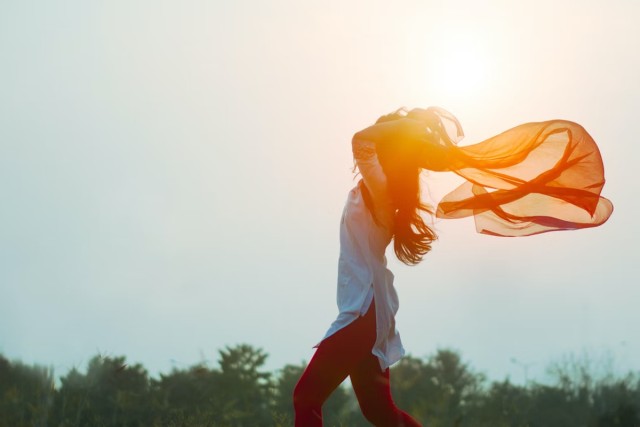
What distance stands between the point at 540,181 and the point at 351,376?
180 centimetres

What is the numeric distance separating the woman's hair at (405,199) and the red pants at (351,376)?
43 cm

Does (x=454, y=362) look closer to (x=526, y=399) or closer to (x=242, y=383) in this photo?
(x=526, y=399)

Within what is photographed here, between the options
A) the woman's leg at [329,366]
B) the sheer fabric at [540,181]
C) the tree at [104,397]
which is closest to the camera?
the woman's leg at [329,366]

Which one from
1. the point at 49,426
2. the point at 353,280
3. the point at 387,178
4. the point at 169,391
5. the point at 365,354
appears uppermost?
the point at 169,391

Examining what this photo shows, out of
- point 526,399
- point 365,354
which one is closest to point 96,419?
point 365,354

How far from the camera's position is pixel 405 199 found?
18.2 feet

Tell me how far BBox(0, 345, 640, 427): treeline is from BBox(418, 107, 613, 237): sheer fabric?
2.83 metres

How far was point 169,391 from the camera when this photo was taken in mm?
10219

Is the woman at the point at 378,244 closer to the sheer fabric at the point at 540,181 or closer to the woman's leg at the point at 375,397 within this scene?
the woman's leg at the point at 375,397

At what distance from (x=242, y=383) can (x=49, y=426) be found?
2.68 m

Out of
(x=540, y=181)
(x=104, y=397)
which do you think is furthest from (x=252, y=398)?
(x=540, y=181)

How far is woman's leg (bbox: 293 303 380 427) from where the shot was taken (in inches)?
207

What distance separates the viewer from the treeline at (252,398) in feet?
28.6

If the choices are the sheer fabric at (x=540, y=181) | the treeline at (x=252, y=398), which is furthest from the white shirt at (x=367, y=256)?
the treeline at (x=252, y=398)
